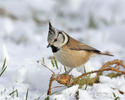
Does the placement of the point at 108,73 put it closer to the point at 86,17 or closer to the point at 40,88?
the point at 40,88

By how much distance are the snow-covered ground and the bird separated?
10 cm

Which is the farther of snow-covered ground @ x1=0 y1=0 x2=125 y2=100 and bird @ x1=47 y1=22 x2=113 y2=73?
bird @ x1=47 y1=22 x2=113 y2=73

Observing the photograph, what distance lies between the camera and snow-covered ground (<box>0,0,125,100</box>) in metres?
2.73

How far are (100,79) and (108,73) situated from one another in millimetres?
648

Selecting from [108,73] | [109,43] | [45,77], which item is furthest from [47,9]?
[45,77]

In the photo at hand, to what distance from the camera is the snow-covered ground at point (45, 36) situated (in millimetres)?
2732

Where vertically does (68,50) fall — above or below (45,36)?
below

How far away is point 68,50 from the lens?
3.33 m

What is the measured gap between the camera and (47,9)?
8.61 meters

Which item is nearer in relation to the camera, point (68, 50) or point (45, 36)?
point (68, 50)

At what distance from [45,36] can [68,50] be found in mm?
3259

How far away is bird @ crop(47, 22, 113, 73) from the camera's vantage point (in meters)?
3.16

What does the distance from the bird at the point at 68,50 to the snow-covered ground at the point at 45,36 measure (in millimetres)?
105

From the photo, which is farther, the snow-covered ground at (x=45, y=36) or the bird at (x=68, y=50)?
the bird at (x=68, y=50)
